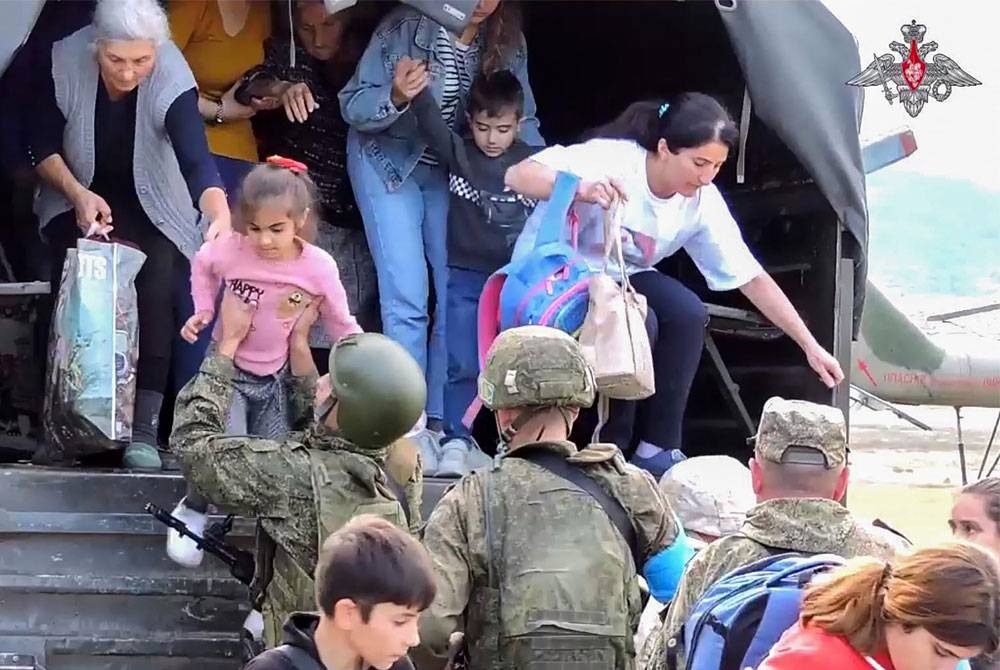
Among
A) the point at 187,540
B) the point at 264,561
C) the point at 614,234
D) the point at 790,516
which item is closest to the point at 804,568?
the point at 790,516

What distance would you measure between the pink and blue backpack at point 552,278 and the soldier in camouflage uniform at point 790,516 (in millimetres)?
1387

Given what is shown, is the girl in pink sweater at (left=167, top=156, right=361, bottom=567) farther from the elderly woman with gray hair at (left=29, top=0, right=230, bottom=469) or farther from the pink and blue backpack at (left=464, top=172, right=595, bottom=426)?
the pink and blue backpack at (left=464, top=172, right=595, bottom=426)

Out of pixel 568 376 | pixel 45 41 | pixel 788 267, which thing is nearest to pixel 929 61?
pixel 788 267

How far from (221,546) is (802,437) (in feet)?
5.07

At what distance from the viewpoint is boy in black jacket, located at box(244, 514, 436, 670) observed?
98.3 inches

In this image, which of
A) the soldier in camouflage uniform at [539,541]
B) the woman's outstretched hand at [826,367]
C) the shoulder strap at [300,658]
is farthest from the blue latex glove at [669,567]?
the woman's outstretched hand at [826,367]

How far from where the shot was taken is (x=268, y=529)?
3.42 metres

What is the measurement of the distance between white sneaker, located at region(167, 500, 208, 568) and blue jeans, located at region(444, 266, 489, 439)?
1.20 m

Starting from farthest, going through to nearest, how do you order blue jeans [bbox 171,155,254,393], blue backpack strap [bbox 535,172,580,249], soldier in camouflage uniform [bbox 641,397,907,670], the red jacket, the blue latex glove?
1. blue jeans [bbox 171,155,254,393]
2. blue backpack strap [bbox 535,172,580,249]
3. the blue latex glove
4. soldier in camouflage uniform [bbox 641,397,907,670]
5. the red jacket

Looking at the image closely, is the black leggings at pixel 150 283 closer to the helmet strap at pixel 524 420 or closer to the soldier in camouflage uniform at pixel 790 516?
the helmet strap at pixel 524 420

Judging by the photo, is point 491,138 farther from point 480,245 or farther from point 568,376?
point 568,376

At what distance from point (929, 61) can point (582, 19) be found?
12.0ft

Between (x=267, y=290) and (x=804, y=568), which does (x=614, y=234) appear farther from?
(x=804, y=568)

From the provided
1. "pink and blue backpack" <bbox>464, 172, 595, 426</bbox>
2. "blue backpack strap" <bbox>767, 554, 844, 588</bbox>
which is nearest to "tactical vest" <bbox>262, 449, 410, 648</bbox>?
"blue backpack strap" <bbox>767, 554, 844, 588</bbox>
